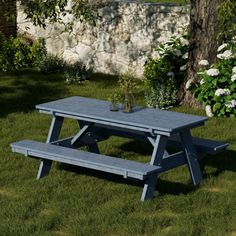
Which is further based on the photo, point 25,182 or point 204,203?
point 25,182

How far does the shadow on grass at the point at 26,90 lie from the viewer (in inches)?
480

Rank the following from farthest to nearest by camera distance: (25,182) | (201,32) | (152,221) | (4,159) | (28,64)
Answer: (28,64) → (201,32) → (4,159) → (25,182) → (152,221)

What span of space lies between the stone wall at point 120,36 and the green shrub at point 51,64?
20cm

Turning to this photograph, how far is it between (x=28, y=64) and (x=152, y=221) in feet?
28.7

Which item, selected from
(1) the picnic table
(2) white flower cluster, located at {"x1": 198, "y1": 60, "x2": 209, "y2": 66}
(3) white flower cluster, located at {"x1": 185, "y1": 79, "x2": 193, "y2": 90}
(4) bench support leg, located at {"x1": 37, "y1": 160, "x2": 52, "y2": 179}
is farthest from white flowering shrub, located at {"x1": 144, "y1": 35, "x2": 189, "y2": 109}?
(4) bench support leg, located at {"x1": 37, "y1": 160, "x2": 52, "y2": 179}

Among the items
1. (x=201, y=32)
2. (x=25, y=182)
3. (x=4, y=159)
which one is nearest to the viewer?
(x=25, y=182)

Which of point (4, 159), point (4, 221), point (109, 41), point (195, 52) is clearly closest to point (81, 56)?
point (109, 41)

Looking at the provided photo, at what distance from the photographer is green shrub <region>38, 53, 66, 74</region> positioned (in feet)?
48.0

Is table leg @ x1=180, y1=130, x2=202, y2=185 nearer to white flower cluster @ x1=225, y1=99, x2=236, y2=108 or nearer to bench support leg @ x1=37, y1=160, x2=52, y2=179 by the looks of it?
bench support leg @ x1=37, y1=160, x2=52, y2=179

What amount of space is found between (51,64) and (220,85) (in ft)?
14.0

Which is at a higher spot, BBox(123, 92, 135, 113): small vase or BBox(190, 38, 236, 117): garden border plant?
BBox(123, 92, 135, 113): small vase

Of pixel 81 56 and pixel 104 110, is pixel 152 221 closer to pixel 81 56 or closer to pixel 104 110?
pixel 104 110

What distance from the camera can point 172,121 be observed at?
7773 millimetres

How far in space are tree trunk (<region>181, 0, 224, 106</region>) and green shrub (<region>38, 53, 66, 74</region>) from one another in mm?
3521
